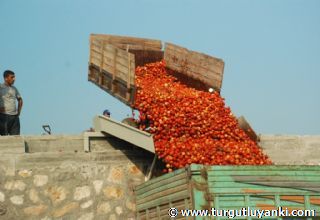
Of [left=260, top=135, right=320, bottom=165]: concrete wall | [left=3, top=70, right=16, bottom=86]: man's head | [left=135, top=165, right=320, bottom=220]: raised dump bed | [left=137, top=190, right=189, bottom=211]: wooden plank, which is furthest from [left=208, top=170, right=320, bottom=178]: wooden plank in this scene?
[left=3, top=70, right=16, bottom=86]: man's head

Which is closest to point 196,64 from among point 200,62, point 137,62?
point 200,62

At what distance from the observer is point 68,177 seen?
10.1m

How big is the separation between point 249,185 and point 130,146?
3.11 m

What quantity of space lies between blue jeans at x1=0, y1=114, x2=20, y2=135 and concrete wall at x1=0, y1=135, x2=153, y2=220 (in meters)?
0.93

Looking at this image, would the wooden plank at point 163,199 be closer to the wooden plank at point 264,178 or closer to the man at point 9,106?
the wooden plank at point 264,178

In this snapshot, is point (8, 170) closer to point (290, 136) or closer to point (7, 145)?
point (7, 145)

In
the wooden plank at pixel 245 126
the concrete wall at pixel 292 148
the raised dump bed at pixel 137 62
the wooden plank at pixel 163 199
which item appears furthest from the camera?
the concrete wall at pixel 292 148

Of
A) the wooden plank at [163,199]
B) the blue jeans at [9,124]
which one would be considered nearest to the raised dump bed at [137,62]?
the blue jeans at [9,124]

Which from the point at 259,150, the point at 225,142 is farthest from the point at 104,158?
the point at 259,150

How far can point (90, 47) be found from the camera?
1186cm

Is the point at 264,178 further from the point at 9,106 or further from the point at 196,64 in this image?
the point at 9,106

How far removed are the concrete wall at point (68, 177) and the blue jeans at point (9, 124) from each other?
3.03 ft

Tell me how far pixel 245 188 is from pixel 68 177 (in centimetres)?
344

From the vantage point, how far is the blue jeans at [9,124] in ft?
35.5
